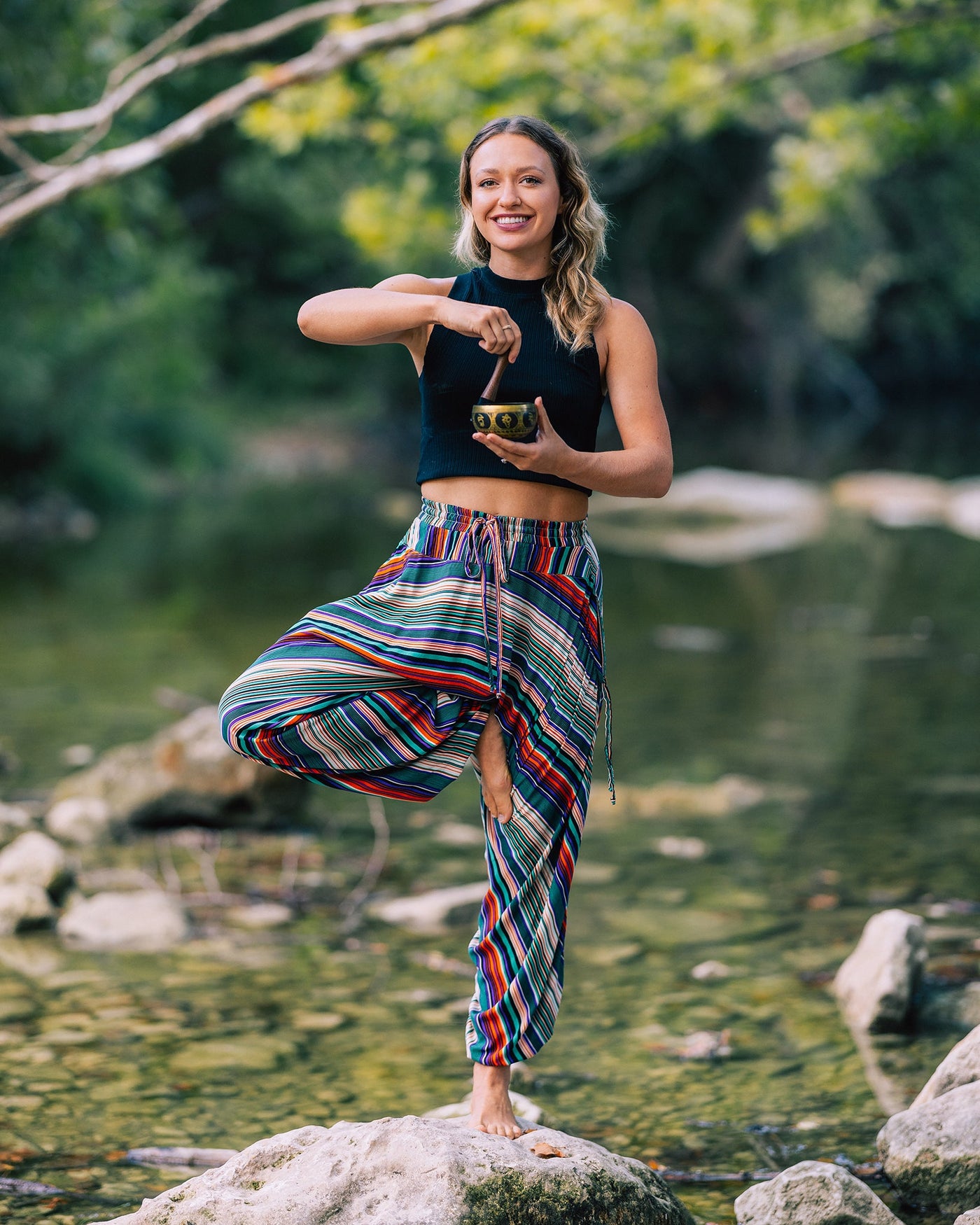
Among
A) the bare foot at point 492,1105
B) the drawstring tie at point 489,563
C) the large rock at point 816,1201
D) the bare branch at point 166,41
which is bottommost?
the large rock at point 816,1201

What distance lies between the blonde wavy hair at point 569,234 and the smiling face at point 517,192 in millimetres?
27

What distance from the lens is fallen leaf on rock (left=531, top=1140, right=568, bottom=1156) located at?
3.13 metres

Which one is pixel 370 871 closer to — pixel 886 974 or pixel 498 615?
pixel 886 974

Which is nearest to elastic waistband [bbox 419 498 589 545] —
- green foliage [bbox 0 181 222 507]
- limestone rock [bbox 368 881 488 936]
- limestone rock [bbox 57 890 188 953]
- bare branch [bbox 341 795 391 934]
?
bare branch [bbox 341 795 391 934]

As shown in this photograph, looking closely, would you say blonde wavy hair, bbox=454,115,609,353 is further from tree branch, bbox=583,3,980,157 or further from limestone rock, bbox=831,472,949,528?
limestone rock, bbox=831,472,949,528

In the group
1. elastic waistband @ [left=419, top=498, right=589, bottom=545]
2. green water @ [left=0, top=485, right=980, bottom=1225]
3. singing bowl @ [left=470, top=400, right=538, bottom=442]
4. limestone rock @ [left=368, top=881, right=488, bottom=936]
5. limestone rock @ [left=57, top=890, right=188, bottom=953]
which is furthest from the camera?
limestone rock @ [left=368, top=881, right=488, bottom=936]

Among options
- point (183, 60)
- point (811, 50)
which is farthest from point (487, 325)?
point (811, 50)

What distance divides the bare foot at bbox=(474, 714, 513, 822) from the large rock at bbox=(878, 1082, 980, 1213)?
3.88 ft

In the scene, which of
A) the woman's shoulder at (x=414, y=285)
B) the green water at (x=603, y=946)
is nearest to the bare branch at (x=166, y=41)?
the green water at (x=603, y=946)

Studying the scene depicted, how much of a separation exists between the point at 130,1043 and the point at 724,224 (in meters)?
33.7

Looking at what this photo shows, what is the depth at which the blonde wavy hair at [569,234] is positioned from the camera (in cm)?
334

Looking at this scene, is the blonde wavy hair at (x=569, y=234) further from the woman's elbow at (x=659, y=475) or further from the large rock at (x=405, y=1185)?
the large rock at (x=405, y=1185)

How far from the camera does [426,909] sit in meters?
5.70

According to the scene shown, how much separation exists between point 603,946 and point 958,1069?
5.96 ft
